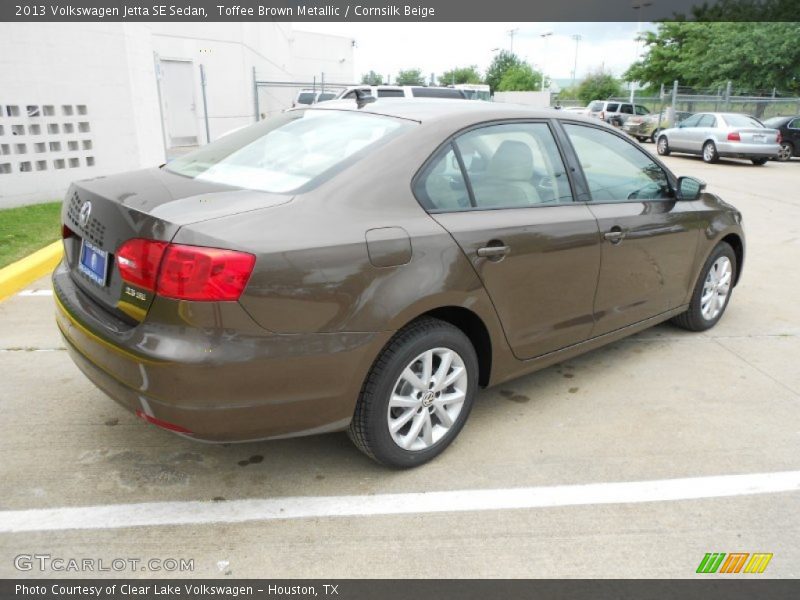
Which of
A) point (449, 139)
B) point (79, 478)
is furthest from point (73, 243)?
point (449, 139)

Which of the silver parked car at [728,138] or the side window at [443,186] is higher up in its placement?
the side window at [443,186]

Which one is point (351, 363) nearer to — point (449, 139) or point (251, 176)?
point (251, 176)

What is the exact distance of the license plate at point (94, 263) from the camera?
2600mm

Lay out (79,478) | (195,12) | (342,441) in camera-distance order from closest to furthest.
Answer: (79,478)
(342,441)
(195,12)

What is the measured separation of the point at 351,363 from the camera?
8.38 feet

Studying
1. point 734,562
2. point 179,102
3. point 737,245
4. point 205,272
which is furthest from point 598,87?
point 205,272

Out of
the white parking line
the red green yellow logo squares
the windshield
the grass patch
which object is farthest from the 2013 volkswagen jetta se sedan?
the windshield

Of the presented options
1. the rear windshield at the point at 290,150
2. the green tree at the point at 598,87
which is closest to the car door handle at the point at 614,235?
the rear windshield at the point at 290,150

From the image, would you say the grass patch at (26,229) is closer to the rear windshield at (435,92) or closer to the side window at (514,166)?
the side window at (514,166)

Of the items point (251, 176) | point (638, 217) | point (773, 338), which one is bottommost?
point (773, 338)

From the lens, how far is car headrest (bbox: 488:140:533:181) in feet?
10.6

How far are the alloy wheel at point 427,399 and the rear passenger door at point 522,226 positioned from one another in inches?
15.1

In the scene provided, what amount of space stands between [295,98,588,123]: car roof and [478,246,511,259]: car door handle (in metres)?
0.68
